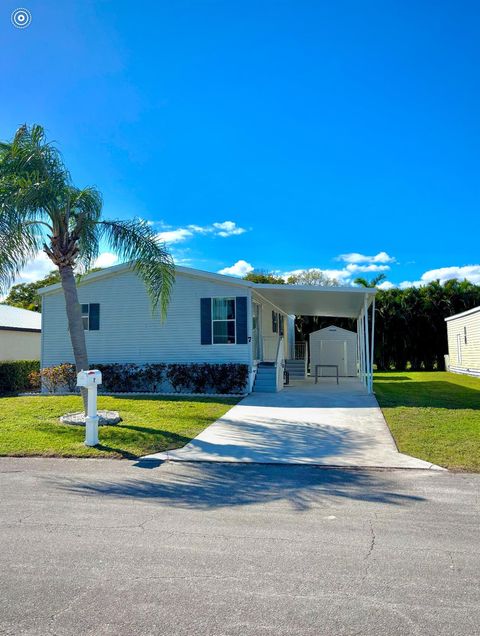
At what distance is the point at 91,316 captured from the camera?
1714 centimetres

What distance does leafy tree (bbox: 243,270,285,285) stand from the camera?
37.6 metres

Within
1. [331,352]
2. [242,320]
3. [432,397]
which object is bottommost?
[432,397]

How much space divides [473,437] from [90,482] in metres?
6.13

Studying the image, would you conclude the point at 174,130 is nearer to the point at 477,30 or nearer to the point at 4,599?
the point at 477,30

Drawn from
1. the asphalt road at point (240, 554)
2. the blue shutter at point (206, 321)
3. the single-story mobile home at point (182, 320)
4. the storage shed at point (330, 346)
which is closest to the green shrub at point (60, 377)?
the single-story mobile home at point (182, 320)

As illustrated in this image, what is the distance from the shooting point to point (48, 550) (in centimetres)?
389

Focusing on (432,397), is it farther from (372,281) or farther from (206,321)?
(372,281)

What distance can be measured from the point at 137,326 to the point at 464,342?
16.4 m

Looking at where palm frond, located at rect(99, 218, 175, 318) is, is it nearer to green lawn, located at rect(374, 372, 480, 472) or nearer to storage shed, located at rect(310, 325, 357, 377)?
green lawn, located at rect(374, 372, 480, 472)

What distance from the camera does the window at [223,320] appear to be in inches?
618

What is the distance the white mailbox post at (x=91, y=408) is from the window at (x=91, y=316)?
915cm

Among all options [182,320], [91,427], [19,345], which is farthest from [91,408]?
[19,345]

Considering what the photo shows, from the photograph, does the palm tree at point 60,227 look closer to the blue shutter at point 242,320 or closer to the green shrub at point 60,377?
the blue shutter at point 242,320

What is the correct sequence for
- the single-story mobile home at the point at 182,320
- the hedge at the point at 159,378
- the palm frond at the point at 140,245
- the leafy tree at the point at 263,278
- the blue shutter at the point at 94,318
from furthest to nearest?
the leafy tree at the point at 263,278 < the blue shutter at the point at 94,318 < the single-story mobile home at the point at 182,320 < the hedge at the point at 159,378 < the palm frond at the point at 140,245
